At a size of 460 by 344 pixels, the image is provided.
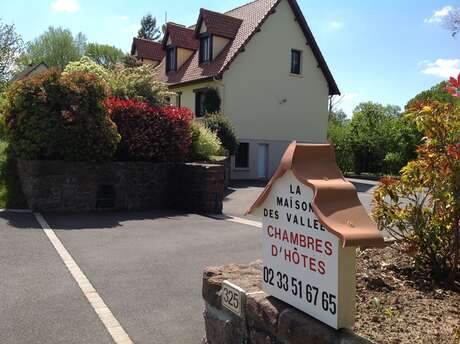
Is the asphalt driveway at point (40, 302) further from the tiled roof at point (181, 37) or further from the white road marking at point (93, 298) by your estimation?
the tiled roof at point (181, 37)

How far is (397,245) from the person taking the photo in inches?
197

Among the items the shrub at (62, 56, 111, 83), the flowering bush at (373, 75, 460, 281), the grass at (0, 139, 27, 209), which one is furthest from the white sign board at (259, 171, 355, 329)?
the shrub at (62, 56, 111, 83)

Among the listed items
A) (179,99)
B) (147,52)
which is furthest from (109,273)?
(147,52)

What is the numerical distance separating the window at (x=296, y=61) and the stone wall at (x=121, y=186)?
1570 centimetres

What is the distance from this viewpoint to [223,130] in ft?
70.4

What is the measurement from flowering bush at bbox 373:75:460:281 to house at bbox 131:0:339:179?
66.6 ft

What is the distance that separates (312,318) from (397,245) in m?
2.35

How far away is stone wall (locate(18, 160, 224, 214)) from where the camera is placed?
1125cm

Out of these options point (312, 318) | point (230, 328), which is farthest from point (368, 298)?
point (230, 328)

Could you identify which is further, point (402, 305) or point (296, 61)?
point (296, 61)

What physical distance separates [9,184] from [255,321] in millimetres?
10988

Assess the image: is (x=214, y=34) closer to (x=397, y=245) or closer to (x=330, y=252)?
(x=397, y=245)

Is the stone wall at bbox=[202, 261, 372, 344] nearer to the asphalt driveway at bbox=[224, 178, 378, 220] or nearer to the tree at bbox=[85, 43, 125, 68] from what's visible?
the asphalt driveway at bbox=[224, 178, 378, 220]

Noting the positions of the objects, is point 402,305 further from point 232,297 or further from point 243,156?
point 243,156
